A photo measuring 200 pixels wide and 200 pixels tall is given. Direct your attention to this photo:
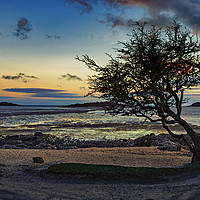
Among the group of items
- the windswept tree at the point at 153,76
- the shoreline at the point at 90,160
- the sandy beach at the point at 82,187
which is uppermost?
the windswept tree at the point at 153,76

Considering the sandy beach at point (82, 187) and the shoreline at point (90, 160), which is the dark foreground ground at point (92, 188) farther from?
the shoreline at point (90, 160)

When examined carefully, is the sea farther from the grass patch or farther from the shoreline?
the grass patch

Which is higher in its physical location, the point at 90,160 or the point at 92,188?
the point at 92,188

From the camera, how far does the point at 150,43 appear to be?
14.4 metres

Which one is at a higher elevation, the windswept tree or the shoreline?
the windswept tree

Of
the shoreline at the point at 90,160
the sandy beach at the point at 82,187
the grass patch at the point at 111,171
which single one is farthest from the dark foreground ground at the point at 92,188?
the shoreline at the point at 90,160

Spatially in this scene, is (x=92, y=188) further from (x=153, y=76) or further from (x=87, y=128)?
(x=87, y=128)

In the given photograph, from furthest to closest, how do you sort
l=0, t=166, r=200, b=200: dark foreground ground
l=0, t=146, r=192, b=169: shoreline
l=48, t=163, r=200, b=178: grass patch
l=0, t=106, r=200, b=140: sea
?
l=0, t=106, r=200, b=140: sea
l=0, t=146, r=192, b=169: shoreline
l=48, t=163, r=200, b=178: grass patch
l=0, t=166, r=200, b=200: dark foreground ground

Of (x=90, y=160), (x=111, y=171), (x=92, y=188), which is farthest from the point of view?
(x=90, y=160)

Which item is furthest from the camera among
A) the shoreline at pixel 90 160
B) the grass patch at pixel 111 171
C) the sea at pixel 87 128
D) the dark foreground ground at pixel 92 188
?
the sea at pixel 87 128

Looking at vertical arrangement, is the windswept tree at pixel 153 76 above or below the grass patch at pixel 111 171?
above

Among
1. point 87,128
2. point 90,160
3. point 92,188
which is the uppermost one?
point 92,188

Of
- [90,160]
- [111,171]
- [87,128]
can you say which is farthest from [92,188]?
[87,128]

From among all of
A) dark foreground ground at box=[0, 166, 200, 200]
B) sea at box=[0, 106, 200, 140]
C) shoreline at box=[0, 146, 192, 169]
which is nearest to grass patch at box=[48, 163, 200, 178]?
dark foreground ground at box=[0, 166, 200, 200]
